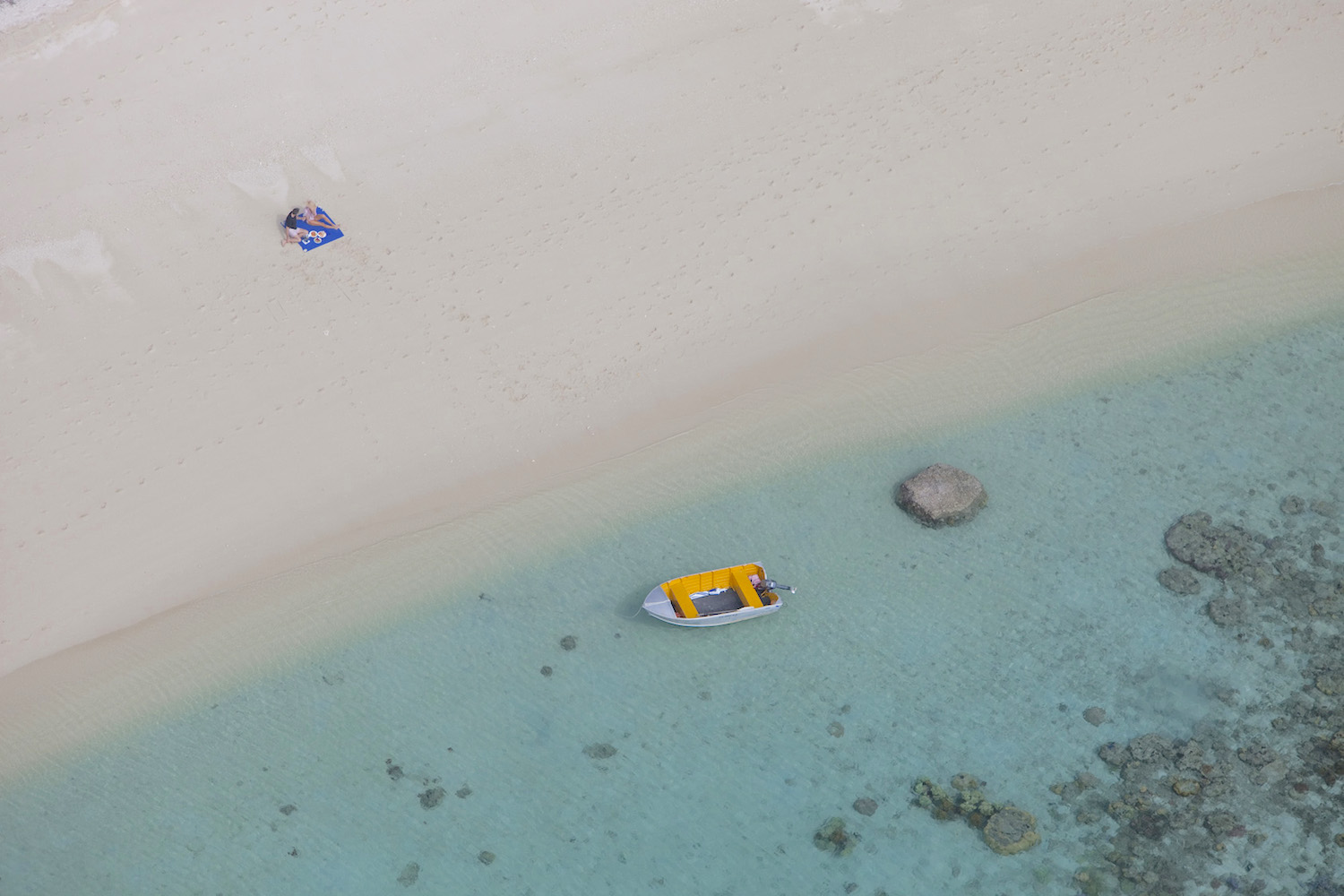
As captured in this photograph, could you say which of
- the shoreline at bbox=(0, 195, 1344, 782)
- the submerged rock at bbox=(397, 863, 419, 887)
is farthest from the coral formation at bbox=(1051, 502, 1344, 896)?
the submerged rock at bbox=(397, 863, 419, 887)

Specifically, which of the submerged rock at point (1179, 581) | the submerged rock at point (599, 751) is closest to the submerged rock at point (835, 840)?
the submerged rock at point (599, 751)

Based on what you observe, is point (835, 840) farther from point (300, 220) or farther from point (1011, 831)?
point (300, 220)

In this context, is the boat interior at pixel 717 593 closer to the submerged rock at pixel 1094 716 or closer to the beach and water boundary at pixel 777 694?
the beach and water boundary at pixel 777 694

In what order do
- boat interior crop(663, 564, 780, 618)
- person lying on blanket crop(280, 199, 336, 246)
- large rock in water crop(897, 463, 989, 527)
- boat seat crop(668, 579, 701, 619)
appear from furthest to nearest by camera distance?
person lying on blanket crop(280, 199, 336, 246), large rock in water crop(897, 463, 989, 527), boat interior crop(663, 564, 780, 618), boat seat crop(668, 579, 701, 619)

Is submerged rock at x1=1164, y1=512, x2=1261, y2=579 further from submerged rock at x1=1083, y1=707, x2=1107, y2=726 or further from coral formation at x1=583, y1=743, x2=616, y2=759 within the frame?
coral formation at x1=583, y1=743, x2=616, y2=759

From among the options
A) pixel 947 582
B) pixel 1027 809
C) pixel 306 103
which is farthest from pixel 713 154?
pixel 1027 809

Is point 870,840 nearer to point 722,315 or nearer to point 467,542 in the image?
point 467,542

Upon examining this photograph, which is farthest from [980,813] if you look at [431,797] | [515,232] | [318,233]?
[318,233]
